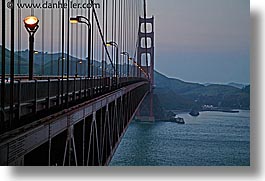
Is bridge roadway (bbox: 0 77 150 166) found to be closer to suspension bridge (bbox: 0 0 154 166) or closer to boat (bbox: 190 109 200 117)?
suspension bridge (bbox: 0 0 154 166)

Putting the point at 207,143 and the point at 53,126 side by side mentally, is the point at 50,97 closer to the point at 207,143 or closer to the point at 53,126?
the point at 53,126

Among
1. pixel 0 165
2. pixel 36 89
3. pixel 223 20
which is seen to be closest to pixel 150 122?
pixel 223 20

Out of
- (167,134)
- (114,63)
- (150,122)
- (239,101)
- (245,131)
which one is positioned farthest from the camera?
(114,63)

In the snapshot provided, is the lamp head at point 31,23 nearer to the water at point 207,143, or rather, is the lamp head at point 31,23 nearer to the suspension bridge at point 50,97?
the suspension bridge at point 50,97

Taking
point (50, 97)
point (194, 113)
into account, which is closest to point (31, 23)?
point (50, 97)

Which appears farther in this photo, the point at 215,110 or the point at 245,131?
the point at 215,110

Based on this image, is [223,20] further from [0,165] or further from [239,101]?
[0,165]

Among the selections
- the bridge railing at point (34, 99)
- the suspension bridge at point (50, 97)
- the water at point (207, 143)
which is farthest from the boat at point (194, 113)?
the bridge railing at point (34, 99)
